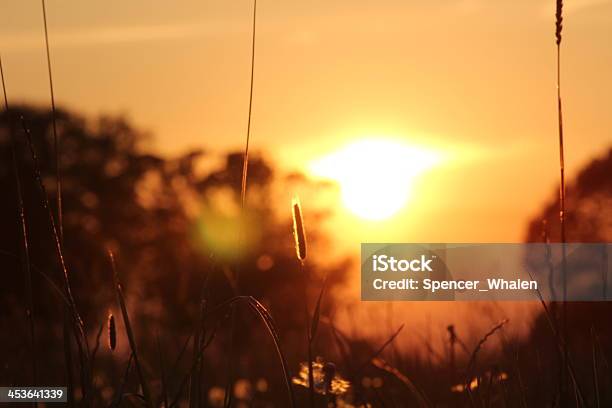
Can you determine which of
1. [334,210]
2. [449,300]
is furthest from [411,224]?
[334,210]

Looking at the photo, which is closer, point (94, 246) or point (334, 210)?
point (94, 246)

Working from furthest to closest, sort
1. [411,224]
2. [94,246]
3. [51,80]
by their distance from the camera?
1. [94,246]
2. [411,224]
3. [51,80]

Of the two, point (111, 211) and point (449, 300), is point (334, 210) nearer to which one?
point (111, 211)

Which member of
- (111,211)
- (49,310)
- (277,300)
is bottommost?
(49,310)

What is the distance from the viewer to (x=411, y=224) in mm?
5121

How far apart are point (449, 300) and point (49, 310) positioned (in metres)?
21.6

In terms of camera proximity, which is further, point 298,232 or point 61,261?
point 61,261

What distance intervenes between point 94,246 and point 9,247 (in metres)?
5.56

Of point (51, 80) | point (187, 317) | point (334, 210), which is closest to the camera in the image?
point (51, 80)

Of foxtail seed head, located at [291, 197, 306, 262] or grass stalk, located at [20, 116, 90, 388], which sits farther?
grass stalk, located at [20, 116, 90, 388]

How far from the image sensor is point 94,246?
29828 millimetres

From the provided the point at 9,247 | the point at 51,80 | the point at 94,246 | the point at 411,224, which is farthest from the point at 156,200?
the point at 51,80

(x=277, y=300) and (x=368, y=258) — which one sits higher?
(x=277, y=300)

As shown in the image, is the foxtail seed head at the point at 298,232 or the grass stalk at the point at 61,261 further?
the grass stalk at the point at 61,261
